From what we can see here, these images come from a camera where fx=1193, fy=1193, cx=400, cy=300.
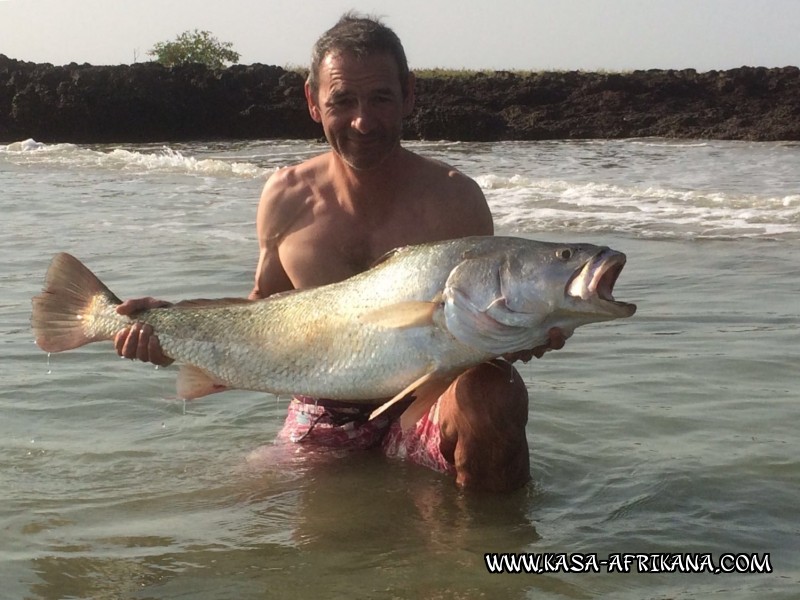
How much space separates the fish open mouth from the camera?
3355 millimetres

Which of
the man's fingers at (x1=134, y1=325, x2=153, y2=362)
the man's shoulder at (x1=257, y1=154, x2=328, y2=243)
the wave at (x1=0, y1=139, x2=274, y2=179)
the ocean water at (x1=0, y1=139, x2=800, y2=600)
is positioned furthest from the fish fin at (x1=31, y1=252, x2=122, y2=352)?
the wave at (x1=0, y1=139, x2=274, y2=179)

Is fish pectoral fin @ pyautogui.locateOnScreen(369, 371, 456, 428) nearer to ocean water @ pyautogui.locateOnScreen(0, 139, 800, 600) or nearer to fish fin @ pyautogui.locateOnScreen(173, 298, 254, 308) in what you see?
ocean water @ pyautogui.locateOnScreen(0, 139, 800, 600)

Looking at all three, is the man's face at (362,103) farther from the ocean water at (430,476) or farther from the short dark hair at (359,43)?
the ocean water at (430,476)

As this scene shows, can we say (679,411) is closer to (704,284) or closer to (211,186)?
(704,284)

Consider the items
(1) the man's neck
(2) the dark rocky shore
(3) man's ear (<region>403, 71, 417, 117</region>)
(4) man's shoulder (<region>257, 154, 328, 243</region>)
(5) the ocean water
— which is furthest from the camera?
(2) the dark rocky shore

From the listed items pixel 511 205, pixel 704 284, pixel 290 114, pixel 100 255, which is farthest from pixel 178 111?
pixel 704 284

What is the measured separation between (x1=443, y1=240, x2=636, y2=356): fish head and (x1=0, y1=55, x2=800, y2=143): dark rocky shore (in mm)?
29257

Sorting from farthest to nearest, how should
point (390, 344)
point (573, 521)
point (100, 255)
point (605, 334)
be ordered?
point (100, 255) → point (605, 334) → point (573, 521) → point (390, 344)

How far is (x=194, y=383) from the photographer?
165 inches

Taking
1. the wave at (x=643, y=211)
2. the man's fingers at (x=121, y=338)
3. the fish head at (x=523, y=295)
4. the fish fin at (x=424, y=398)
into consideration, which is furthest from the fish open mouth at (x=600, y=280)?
the wave at (x=643, y=211)

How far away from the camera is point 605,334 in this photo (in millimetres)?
7125

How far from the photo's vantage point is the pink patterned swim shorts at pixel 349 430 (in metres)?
4.89

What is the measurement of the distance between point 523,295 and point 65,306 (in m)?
1.75

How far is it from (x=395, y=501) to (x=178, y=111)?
3897cm
